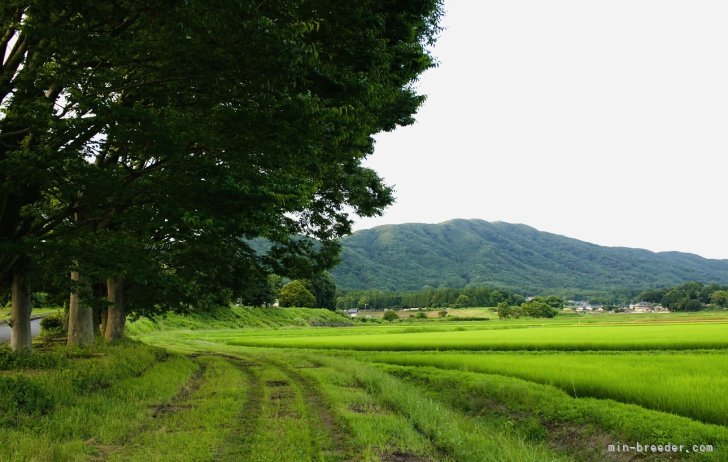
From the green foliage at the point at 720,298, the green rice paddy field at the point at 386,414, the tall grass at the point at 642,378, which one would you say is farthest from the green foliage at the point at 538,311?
the green rice paddy field at the point at 386,414

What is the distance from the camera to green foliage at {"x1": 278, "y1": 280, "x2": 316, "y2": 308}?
105438 millimetres

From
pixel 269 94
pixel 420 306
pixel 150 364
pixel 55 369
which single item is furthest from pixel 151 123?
pixel 420 306

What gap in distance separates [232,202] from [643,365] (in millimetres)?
13900

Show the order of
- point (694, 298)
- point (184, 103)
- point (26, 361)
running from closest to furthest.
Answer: point (184, 103) → point (26, 361) → point (694, 298)

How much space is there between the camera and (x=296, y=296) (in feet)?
345

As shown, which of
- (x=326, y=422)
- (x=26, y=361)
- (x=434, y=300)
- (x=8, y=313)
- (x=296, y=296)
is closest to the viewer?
(x=326, y=422)

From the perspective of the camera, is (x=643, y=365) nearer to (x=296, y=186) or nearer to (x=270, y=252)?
(x=296, y=186)

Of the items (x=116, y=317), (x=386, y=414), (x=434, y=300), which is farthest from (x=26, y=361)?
(x=434, y=300)

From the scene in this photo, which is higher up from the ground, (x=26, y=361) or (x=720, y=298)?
(x=26, y=361)

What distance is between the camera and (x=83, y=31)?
7789mm

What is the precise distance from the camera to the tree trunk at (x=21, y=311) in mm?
14897

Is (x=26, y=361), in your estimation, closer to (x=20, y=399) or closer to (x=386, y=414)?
(x=20, y=399)

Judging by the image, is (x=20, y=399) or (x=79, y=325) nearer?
(x=20, y=399)

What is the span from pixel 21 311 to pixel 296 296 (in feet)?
298
